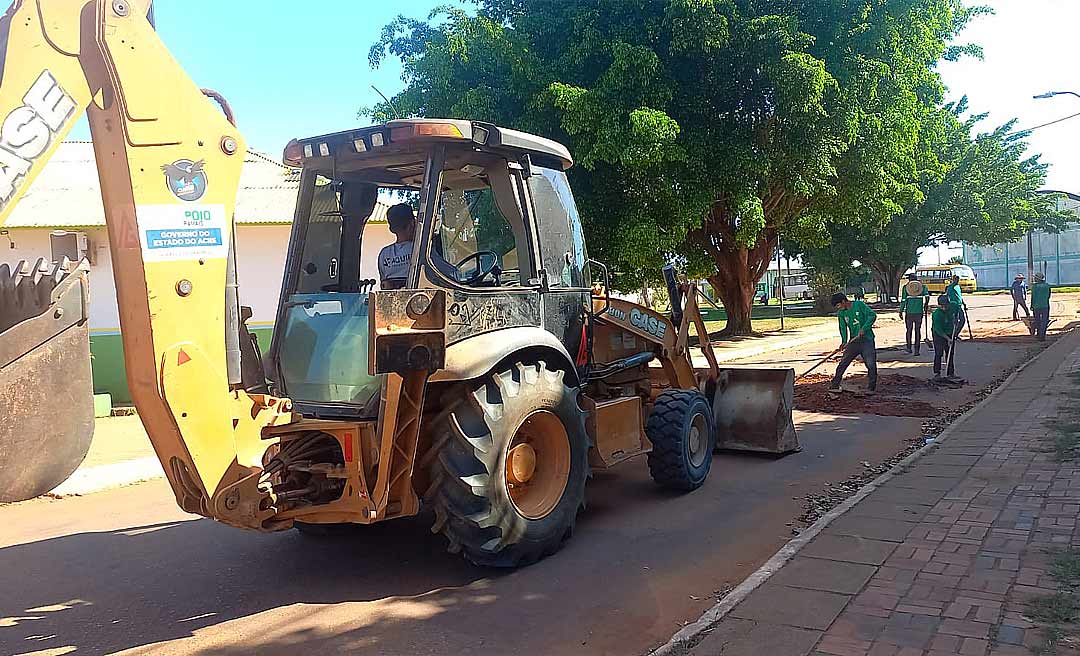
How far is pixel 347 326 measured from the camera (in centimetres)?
515

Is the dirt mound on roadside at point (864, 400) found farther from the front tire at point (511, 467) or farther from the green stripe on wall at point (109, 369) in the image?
the green stripe on wall at point (109, 369)

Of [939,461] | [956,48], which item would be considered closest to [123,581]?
[939,461]

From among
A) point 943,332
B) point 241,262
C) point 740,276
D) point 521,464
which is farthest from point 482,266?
point 740,276

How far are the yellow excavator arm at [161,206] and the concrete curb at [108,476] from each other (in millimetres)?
4743

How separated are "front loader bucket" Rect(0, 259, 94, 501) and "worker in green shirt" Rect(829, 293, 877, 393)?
998 centimetres

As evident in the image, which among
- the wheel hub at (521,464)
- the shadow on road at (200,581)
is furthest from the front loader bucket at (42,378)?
the wheel hub at (521,464)

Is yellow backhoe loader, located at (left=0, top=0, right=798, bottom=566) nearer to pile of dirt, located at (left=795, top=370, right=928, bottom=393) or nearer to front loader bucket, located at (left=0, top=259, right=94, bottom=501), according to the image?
front loader bucket, located at (left=0, top=259, right=94, bottom=501)

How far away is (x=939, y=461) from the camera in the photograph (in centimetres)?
777

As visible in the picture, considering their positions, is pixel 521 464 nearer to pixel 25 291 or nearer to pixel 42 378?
pixel 42 378

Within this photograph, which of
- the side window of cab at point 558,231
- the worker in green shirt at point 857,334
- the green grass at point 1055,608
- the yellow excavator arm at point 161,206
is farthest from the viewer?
the worker in green shirt at point 857,334

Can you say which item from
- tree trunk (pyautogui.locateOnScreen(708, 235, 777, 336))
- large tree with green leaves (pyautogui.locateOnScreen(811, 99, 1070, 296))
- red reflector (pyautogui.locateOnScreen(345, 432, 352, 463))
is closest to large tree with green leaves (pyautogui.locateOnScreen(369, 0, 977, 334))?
tree trunk (pyautogui.locateOnScreen(708, 235, 777, 336))

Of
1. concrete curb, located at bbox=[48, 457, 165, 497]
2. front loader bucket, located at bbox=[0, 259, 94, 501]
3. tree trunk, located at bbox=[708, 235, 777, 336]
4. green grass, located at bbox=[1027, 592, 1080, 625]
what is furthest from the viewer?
tree trunk, located at bbox=[708, 235, 777, 336]

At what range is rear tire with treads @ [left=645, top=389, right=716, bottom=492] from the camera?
22.5 ft

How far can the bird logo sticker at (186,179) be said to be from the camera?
3885mm
